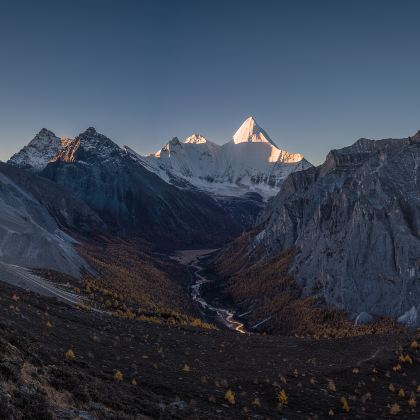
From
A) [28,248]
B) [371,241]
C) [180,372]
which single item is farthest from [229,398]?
[371,241]

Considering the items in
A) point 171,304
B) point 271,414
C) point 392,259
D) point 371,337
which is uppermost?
point 392,259

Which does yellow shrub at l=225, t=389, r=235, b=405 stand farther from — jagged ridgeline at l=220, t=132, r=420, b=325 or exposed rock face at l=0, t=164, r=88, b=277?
jagged ridgeline at l=220, t=132, r=420, b=325

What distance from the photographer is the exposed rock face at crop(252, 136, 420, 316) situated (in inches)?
4245

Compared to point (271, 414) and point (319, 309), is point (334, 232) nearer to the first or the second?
point (319, 309)

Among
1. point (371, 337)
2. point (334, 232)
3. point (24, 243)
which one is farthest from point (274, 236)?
point (371, 337)

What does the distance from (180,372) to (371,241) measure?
331 ft

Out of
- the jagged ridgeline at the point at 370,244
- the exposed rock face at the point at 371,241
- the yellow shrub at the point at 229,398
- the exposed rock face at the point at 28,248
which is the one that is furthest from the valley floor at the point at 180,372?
the exposed rock face at the point at 371,241

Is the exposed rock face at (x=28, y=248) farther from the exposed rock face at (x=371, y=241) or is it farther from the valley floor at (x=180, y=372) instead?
the exposed rock face at (x=371, y=241)

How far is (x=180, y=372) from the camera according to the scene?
28.0 m

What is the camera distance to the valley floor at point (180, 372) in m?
16.2

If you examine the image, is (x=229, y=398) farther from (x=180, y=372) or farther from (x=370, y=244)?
(x=370, y=244)

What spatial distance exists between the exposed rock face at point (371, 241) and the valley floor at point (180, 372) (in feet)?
233

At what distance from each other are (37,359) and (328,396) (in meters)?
16.1

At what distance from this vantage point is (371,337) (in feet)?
137
